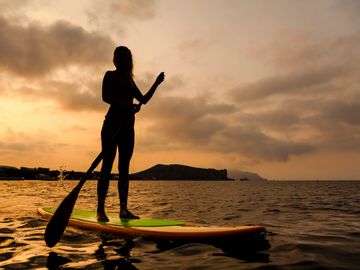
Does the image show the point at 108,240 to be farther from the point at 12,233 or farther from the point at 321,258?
the point at 321,258

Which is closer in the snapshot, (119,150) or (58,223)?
(58,223)

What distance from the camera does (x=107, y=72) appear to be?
6.55m

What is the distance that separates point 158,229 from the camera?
18.2 ft

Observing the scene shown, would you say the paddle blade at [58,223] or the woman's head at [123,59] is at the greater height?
the woman's head at [123,59]

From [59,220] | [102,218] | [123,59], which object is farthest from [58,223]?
[123,59]

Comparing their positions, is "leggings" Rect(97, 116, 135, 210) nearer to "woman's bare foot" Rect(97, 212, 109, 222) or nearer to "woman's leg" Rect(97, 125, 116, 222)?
"woman's leg" Rect(97, 125, 116, 222)

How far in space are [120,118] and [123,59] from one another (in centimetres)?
118

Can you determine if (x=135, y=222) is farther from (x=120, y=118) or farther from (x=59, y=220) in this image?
(x=120, y=118)

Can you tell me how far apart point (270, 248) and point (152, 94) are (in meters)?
3.44

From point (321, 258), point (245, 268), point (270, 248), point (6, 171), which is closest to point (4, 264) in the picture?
point (245, 268)

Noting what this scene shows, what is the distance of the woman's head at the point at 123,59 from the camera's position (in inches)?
261

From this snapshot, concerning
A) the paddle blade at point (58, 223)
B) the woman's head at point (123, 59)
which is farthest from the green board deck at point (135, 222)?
→ the woman's head at point (123, 59)

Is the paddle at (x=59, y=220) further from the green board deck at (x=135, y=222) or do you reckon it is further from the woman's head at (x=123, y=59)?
the woman's head at (x=123, y=59)

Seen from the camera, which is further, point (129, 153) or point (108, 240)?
point (129, 153)
